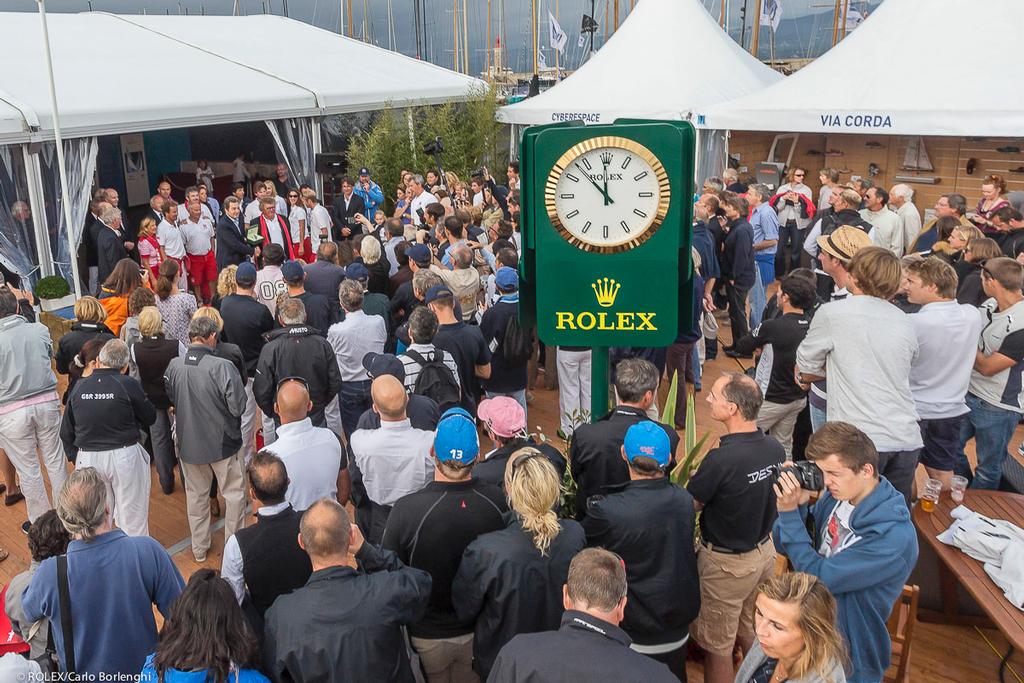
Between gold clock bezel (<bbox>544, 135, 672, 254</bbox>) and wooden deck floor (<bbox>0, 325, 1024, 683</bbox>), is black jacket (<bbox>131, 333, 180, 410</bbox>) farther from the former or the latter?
gold clock bezel (<bbox>544, 135, 672, 254</bbox>)

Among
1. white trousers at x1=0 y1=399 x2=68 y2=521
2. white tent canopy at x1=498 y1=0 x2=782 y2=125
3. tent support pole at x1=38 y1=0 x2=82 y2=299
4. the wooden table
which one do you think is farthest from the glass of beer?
white tent canopy at x1=498 y1=0 x2=782 y2=125

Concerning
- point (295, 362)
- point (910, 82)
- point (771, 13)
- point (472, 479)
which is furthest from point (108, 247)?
point (771, 13)

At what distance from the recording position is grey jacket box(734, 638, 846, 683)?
2.27 metres

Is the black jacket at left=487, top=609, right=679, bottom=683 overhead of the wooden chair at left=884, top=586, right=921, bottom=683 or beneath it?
overhead

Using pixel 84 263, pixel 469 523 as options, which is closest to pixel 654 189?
pixel 469 523

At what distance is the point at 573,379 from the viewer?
6273 mm

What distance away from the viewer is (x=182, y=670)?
2.32m

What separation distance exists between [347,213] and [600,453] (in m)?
8.95

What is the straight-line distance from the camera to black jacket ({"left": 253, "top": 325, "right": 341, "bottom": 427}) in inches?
195

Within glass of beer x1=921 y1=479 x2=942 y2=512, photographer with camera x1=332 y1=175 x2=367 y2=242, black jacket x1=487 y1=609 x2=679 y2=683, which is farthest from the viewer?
photographer with camera x1=332 y1=175 x2=367 y2=242

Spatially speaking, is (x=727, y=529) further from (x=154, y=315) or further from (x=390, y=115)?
(x=390, y=115)

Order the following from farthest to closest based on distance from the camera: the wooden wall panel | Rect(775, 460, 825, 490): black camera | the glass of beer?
the wooden wall panel < the glass of beer < Rect(775, 460, 825, 490): black camera

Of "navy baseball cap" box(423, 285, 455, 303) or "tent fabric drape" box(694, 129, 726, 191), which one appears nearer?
"navy baseball cap" box(423, 285, 455, 303)

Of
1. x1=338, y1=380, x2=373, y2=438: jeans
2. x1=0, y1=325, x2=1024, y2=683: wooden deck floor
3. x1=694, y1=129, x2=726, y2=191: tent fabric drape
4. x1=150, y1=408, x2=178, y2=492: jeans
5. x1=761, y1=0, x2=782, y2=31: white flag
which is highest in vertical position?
x1=761, y1=0, x2=782, y2=31: white flag
